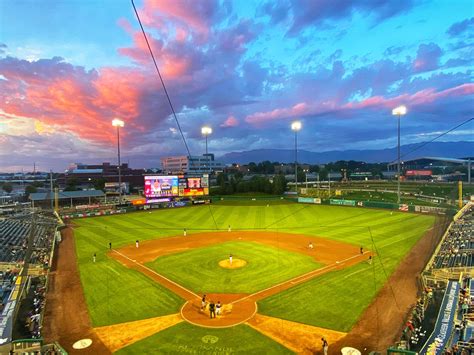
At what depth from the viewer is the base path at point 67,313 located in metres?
14.5

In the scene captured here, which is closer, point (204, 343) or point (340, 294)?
point (204, 343)

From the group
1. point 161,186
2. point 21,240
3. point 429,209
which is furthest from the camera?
point 161,186

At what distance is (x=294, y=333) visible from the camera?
48.3 ft

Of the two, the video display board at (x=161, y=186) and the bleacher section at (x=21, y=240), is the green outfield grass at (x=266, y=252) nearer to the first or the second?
the bleacher section at (x=21, y=240)

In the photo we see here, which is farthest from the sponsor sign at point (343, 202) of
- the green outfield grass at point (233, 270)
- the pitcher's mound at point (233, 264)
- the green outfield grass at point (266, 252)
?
the pitcher's mound at point (233, 264)

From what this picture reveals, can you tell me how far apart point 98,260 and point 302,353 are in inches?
845

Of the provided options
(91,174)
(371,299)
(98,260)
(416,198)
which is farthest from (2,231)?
(91,174)

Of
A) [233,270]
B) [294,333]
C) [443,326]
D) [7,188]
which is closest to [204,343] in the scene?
[294,333]

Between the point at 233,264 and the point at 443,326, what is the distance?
49.0 feet

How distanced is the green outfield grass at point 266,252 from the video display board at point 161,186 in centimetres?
372

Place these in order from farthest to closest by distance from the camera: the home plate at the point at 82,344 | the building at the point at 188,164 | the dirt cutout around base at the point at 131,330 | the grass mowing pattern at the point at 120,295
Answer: the building at the point at 188,164, the grass mowing pattern at the point at 120,295, the dirt cutout around base at the point at 131,330, the home plate at the point at 82,344

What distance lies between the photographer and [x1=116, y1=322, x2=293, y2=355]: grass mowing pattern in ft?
43.8

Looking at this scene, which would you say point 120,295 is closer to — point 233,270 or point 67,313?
point 67,313

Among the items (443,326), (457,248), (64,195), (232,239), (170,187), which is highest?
(170,187)
